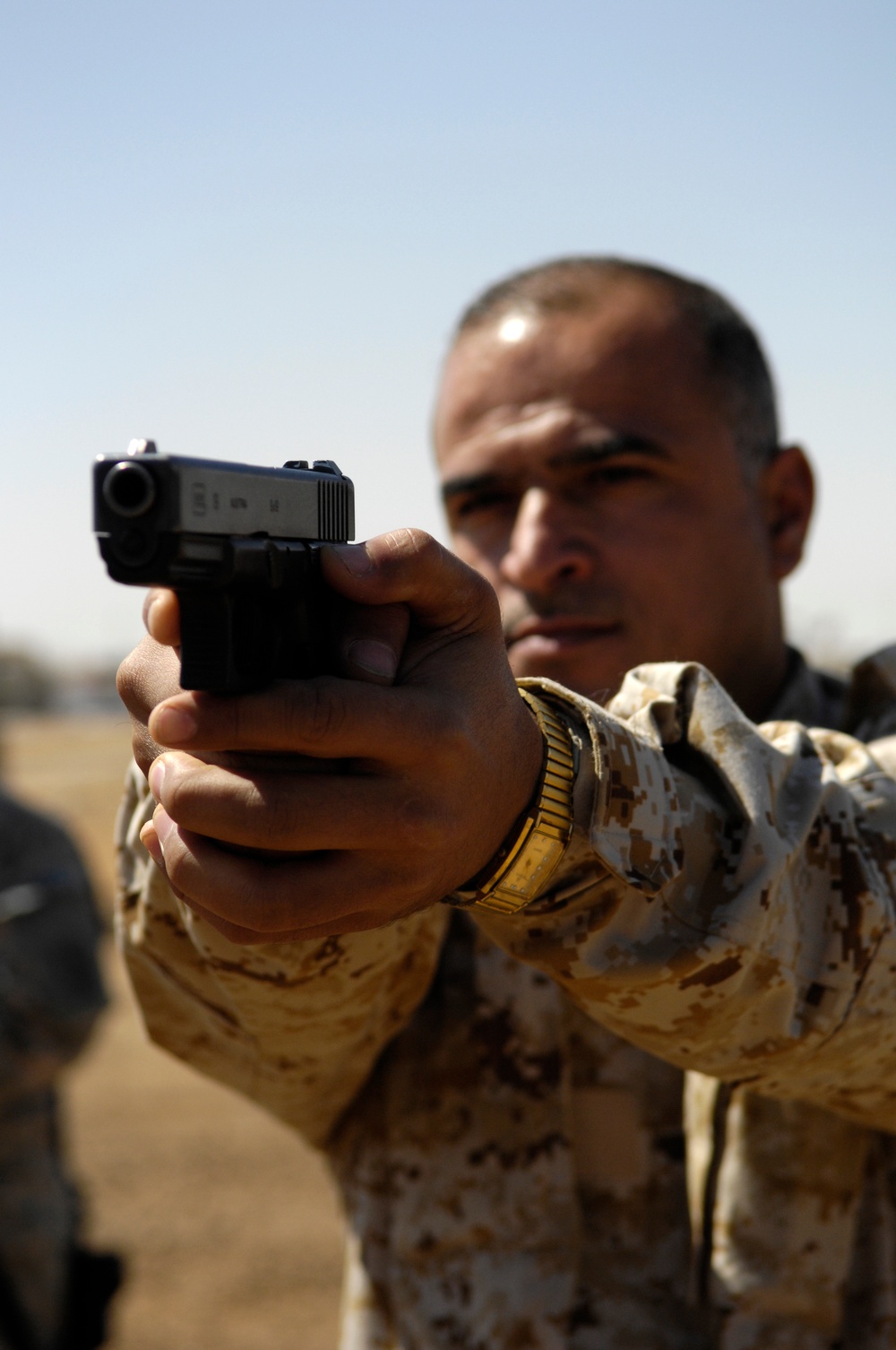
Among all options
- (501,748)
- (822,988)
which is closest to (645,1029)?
(822,988)

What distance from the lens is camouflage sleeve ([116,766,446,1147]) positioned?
1676 millimetres

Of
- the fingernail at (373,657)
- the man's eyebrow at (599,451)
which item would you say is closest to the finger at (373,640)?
the fingernail at (373,657)

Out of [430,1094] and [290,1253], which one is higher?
[430,1094]

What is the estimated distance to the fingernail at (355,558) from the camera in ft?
3.95

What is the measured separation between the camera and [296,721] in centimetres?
113

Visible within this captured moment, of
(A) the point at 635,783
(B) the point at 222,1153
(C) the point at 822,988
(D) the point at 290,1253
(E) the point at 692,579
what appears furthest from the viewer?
(B) the point at 222,1153

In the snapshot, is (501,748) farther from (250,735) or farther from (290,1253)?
A: (290,1253)

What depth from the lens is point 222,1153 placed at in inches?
289

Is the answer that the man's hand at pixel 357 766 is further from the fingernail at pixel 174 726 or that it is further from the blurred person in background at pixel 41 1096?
the blurred person in background at pixel 41 1096

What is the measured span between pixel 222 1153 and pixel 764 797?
22.0 ft

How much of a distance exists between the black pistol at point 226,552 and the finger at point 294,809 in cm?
9

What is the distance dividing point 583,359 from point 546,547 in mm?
414

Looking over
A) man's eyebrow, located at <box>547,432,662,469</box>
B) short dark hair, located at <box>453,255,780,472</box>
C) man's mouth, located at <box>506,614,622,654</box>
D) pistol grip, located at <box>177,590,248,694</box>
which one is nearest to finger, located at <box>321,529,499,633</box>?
pistol grip, located at <box>177,590,248,694</box>

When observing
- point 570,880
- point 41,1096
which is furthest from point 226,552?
point 41,1096
